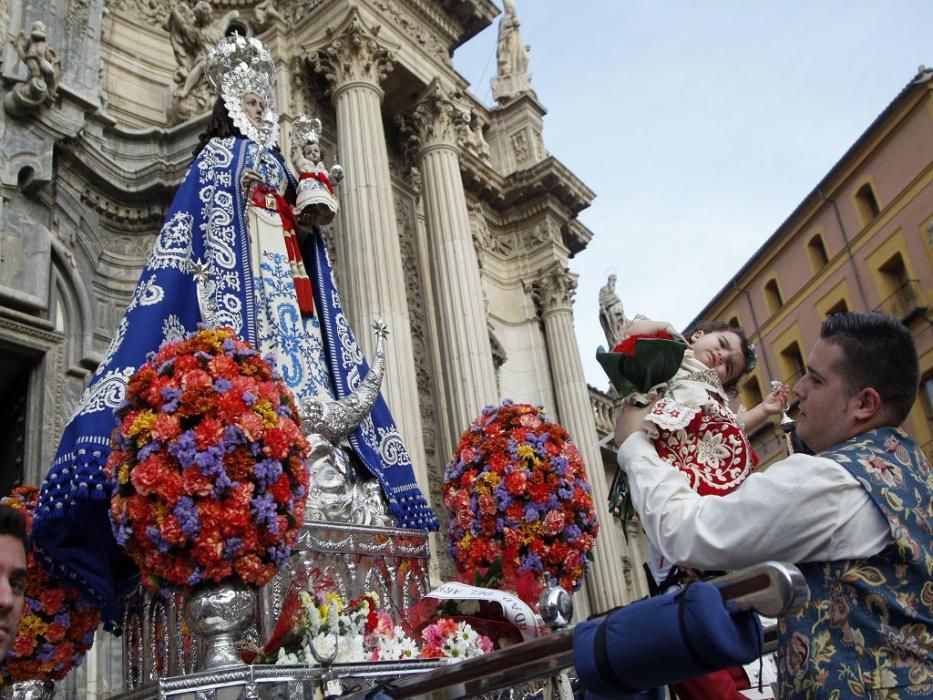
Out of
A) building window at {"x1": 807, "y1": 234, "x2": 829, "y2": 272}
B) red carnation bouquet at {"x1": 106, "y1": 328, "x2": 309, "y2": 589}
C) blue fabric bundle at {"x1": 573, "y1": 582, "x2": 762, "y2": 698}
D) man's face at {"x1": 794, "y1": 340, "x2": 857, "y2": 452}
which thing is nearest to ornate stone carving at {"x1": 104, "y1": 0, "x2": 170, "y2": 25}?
red carnation bouquet at {"x1": 106, "y1": 328, "x2": 309, "y2": 589}

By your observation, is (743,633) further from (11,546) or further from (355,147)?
(355,147)

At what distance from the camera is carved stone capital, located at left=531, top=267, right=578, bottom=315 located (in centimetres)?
1558

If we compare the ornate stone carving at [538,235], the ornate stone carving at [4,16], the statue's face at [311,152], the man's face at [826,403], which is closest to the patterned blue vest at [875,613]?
the man's face at [826,403]

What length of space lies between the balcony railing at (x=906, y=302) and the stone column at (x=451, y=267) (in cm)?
1385

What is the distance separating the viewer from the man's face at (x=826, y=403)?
6.03 ft

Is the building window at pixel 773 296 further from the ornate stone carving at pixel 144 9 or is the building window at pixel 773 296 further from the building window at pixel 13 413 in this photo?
the building window at pixel 13 413

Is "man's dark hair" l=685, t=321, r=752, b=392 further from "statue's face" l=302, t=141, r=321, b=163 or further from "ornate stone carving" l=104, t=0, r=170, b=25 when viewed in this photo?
"ornate stone carving" l=104, t=0, r=170, b=25

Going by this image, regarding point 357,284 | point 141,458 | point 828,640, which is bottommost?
point 828,640

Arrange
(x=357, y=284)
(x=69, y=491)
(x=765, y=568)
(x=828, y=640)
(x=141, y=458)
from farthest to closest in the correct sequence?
(x=357, y=284) → (x=69, y=491) → (x=141, y=458) → (x=828, y=640) → (x=765, y=568)

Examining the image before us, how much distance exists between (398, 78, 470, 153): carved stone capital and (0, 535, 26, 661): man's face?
9926mm

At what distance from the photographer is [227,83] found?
210 inches

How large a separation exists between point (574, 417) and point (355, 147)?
6.35 meters

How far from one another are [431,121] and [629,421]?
10169mm

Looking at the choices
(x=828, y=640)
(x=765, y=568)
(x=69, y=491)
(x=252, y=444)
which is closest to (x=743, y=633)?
(x=765, y=568)
